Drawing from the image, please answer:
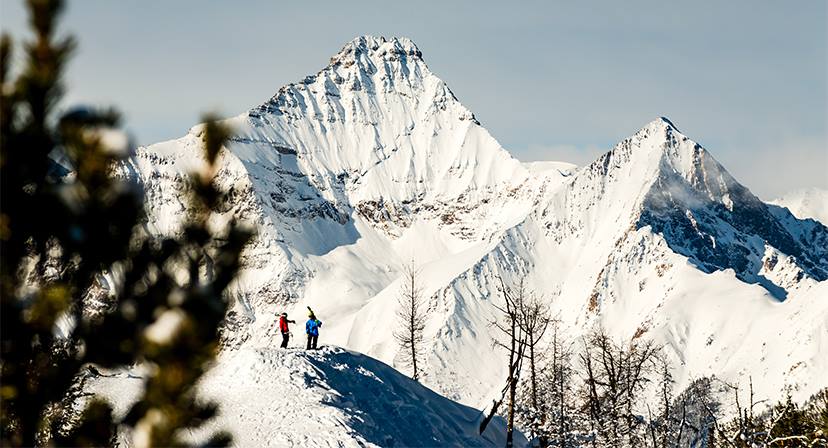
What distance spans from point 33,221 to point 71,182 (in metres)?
0.47

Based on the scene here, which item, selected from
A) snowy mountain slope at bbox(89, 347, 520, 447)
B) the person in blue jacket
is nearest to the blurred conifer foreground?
snowy mountain slope at bbox(89, 347, 520, 447)

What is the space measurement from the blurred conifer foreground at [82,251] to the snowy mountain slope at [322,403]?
23666 millimetres

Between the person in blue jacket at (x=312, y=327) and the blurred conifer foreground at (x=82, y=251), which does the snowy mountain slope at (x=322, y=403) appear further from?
the blurred conifer foreground at (x=82, y=251)

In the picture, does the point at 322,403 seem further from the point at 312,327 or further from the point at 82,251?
the point at 82,251

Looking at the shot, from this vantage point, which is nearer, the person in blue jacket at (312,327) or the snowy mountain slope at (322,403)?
the snowy mountain slope at (322,403)

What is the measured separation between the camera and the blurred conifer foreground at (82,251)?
4734mm

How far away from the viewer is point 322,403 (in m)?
33.0

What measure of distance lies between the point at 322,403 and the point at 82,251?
2836 centimetres

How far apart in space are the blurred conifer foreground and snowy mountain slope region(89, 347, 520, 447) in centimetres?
2367

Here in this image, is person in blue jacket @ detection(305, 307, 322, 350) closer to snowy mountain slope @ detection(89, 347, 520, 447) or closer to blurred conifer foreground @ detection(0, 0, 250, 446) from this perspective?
snowy mountain slope @ detection(89, 347, 520, 447)

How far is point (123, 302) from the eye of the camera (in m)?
5.43

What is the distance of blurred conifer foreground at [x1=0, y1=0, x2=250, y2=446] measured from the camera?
4.73 meters

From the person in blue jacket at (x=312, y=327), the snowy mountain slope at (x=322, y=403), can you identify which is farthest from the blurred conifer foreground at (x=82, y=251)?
the person in blue jacket at (x=312, y=327)

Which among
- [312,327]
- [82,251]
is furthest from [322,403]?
[82,251]
